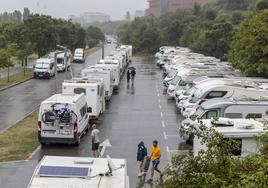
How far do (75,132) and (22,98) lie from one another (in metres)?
17.6

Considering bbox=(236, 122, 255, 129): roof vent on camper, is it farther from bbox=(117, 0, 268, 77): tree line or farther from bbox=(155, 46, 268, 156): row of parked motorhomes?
bbox=(117, 0, 268, 77): tree line

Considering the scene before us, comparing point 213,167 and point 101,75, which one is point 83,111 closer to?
point 101,75

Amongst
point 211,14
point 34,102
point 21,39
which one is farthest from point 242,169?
point 211,14

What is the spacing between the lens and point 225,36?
69.8 meters

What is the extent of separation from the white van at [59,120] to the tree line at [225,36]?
19.0m

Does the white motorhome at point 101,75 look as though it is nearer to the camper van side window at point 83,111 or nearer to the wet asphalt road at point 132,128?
the wet asphalt road at point 132,128

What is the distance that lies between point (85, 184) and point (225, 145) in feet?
8.59

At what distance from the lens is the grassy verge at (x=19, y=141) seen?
22188mm

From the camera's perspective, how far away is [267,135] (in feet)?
33.2

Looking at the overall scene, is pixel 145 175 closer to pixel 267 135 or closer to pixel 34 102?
pixel 267 135

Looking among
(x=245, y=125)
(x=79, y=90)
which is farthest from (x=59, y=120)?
(x=245, y=125)

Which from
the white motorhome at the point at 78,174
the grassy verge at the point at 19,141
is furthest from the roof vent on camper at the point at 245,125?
the grassy verge at the point at 19,141

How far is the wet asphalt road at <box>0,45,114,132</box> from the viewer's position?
104 feet

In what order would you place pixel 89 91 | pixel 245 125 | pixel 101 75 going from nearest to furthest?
pixel 245 125, pixel 89 91, pixel 101 75
